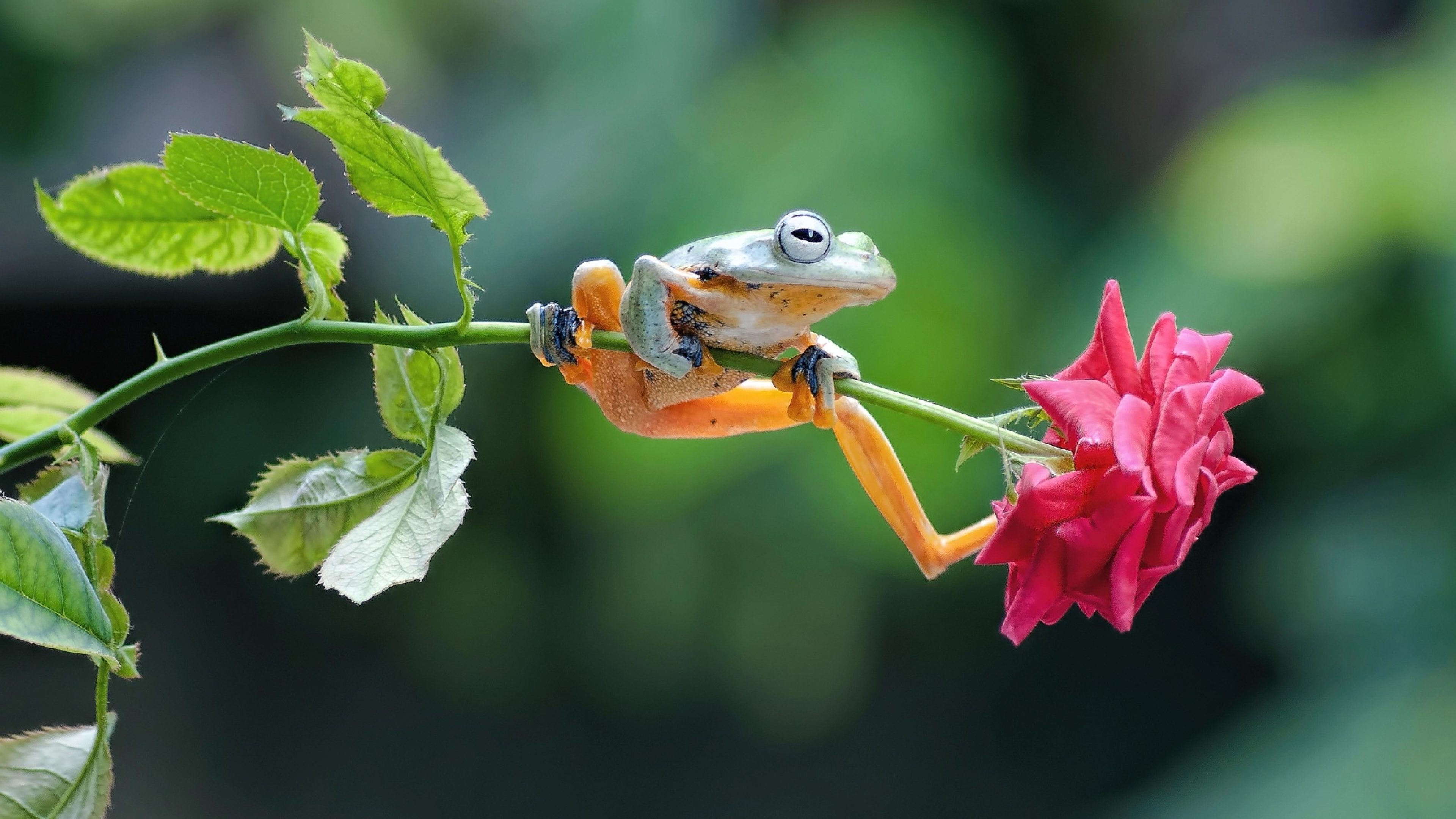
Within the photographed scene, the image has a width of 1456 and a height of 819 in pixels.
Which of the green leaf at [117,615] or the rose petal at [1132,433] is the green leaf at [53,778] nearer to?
the green leaf at [117,615]

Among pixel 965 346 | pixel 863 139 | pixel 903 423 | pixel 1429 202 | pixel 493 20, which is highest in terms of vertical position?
pixel 493 20

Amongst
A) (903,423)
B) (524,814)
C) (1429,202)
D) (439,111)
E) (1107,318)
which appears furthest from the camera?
(524,814)

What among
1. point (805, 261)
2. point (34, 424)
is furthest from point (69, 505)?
point (805, 261)

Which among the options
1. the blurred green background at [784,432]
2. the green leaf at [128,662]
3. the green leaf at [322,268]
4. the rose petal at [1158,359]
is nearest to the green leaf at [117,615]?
the green leaf at [128,662]

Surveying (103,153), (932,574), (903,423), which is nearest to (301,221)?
(932,574)

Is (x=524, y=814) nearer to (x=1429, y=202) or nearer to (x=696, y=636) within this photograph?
(x=696, y=636)

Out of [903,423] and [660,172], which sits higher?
[660,172]
